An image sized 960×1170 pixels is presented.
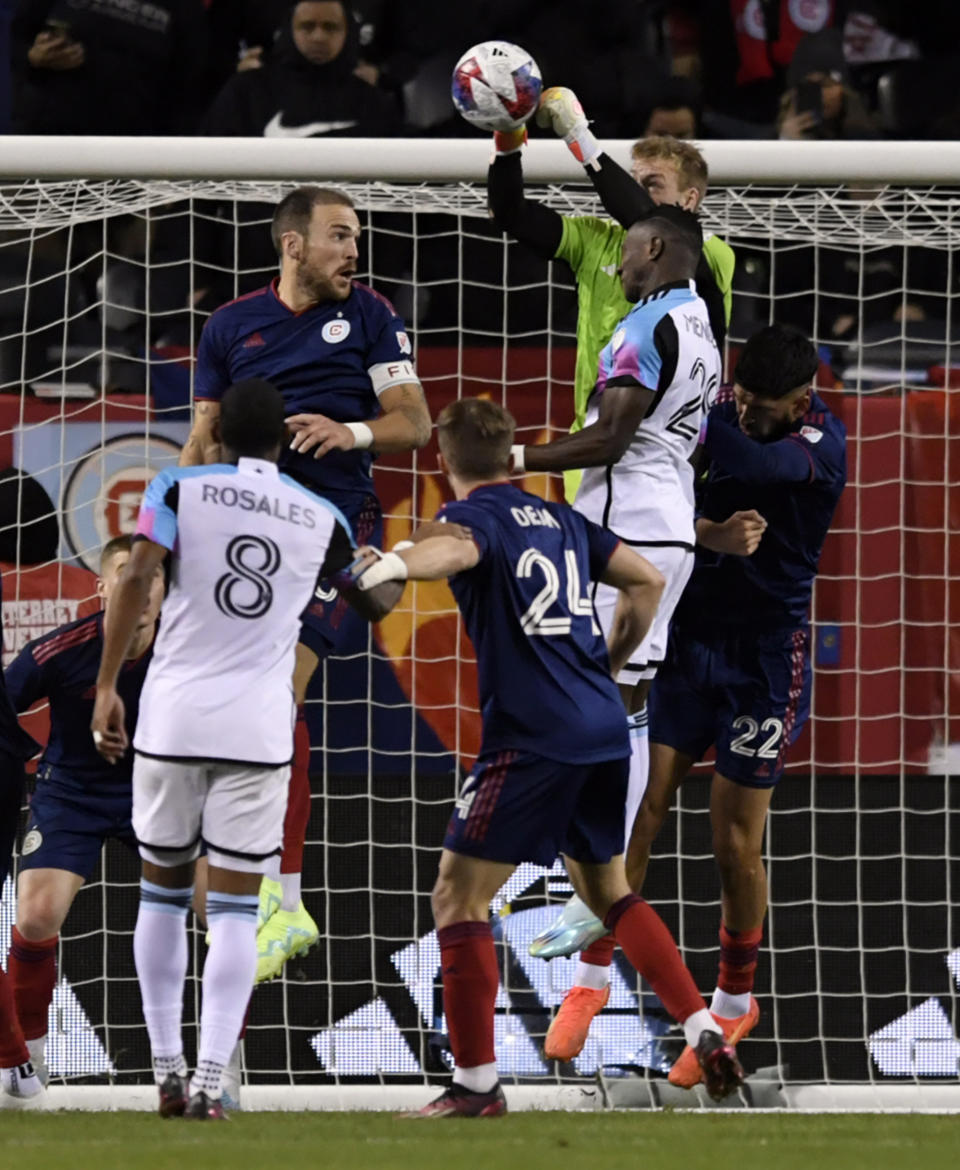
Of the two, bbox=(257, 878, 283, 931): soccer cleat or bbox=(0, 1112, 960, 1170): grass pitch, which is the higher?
bbox=(257, 878, 283, 931): soccer cleat

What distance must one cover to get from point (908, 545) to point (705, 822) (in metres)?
1.25

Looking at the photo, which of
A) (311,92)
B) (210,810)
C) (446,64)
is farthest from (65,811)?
(446,64)

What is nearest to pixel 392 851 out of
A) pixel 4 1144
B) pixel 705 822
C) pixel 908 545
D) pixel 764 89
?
pixel 705 822

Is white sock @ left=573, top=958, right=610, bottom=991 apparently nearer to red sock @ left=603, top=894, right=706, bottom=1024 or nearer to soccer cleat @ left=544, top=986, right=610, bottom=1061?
soccer cleat @ left=544, top=986, right=610, bottom=1061

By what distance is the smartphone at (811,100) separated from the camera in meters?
9.40

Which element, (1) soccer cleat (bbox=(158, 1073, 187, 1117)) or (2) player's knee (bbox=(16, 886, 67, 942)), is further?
(2) player's knee (bbox=(16, 886, 67, 942))

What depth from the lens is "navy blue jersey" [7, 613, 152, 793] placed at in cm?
650

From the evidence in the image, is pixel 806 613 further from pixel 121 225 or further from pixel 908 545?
pixel 121 225

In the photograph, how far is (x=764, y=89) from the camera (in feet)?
33.0

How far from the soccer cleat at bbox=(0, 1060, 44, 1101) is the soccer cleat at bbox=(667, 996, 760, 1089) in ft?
6.44

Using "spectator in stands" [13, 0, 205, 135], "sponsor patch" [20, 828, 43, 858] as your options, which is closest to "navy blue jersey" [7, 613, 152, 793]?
"sponsor patch" [20, 828, 43, 858]

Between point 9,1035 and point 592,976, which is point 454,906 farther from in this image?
point 9,1035

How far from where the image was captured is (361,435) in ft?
20.4

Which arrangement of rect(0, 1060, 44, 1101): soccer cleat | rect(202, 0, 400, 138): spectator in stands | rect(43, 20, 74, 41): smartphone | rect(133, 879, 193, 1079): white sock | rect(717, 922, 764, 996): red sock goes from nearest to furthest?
rect(133, 879, 193, 1079): white sock < rect(0, 1060, 44, 1101): soccer cleat < rect(717, 922, 764, 996): red sock < rect(202, 0, 400, 138): spectator in stands < rect(43, 20, 74, 41): smartphone
